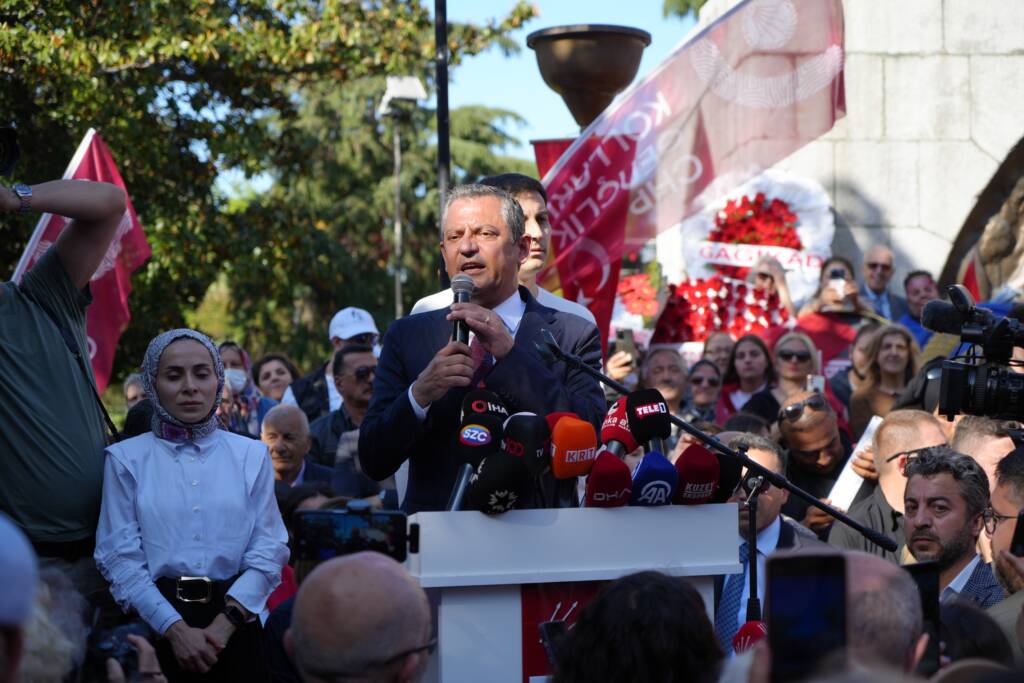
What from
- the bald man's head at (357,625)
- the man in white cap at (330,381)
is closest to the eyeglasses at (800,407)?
the man in white cap at (330,381)

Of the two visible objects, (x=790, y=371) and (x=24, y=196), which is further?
(x=790, y=371)

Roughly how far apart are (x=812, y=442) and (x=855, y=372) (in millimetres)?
1540

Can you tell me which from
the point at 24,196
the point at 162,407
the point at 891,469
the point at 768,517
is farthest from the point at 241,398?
the point at 24,196

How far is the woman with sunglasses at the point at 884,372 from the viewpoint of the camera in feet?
27.5

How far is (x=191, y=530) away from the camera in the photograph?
4.48m

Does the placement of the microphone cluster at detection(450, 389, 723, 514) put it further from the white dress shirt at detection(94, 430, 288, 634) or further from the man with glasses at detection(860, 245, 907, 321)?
the man with glasses at detection(860, 245, 907, 321)

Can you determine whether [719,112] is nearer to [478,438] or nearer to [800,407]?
[800,407]

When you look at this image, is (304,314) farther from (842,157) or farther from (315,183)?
(842,157)

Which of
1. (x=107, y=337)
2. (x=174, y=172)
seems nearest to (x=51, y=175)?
(x=174, y=172)

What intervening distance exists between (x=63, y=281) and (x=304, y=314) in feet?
94.2

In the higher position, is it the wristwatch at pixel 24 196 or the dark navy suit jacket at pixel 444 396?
the wristwatch at pixel 24 196

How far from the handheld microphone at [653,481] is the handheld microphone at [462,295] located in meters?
0.60

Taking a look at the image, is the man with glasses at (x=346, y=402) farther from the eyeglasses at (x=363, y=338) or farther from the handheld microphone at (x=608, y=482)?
the handheld microphone at (x=608, y=482)

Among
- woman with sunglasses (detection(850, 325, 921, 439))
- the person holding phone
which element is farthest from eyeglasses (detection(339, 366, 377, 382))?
woman with sunglasses (detection(850, 325, 921, 439))
